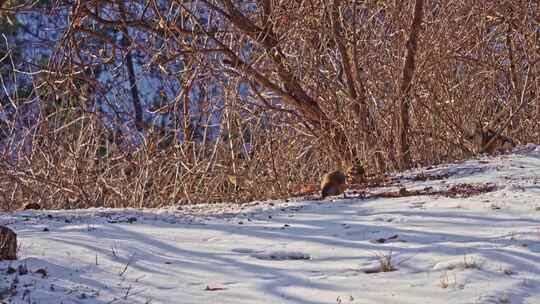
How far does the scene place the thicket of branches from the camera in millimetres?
6629

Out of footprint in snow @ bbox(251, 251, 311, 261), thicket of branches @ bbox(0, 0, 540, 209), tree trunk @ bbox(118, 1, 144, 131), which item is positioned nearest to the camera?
footprint in snow @ bbox(251, 251, 311, 261)

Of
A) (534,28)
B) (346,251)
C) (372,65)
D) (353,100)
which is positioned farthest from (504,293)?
(534,28)

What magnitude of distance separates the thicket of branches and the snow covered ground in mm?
2195

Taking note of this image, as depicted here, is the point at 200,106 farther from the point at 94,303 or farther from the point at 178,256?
the point at 94,303

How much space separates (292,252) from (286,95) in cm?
345

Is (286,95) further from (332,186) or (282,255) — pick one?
(282,255)

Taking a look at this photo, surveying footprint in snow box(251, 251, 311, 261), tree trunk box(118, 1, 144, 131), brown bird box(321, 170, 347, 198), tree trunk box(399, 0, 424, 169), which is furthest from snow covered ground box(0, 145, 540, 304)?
tree trunk box(118, 1, 144, 131)

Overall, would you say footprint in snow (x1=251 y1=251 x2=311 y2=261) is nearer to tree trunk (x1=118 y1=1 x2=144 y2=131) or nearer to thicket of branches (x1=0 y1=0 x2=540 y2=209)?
thicket of branches (x1=0 y1=0 x2=540 y2=209)

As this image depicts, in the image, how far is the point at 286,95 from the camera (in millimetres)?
6711

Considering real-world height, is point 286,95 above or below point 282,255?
above

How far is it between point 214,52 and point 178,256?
3642 millimetres

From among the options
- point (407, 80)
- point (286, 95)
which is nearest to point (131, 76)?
point (286, 95)

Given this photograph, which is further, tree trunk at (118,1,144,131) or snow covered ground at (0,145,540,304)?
tree trunk at (118,1,144,131)

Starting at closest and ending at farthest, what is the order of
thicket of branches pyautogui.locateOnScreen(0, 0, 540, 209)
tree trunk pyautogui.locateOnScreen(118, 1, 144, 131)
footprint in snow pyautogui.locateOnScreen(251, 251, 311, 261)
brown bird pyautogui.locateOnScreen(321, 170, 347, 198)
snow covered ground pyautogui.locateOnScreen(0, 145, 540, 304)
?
1. snow covered ground pyautogui.locateOnScreen(0, 145, 540, 304)
2. footprint in snow pyautogui.locateOnScreen(251, 251, 311, 261)
3. brown bird pyautogui.locateOnScreen(321, 170, 347, 198)
4. thicket of branches pyautogui.locateOnScreen(0, 0, 540, 209)
5. tree trunk pyautogui.locateOnScreen(118, 1, 144, 131)
